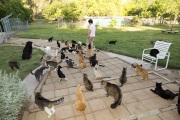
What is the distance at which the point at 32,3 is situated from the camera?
158ft

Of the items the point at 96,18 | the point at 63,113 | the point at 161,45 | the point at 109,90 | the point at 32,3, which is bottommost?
the point at 63,113

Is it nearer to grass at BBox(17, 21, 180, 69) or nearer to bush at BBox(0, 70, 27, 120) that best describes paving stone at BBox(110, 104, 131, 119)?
bush at BBox(0, 70, 27, 120)

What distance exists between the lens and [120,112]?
149 inches

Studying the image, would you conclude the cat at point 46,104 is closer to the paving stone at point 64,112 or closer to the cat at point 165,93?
the paving stone at point 64,112

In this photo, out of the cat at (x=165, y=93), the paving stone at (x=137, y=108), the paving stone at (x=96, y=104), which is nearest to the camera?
the paving stone at (x=137, y=108)

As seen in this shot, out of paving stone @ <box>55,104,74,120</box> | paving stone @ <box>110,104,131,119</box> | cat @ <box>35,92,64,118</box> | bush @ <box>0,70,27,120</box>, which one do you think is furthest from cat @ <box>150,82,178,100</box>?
bush @ <box>0,70,27,120</box>

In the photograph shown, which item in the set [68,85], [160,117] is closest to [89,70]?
[68,85]

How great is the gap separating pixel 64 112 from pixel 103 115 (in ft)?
3.06

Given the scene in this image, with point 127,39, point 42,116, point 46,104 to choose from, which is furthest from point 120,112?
point 127,39

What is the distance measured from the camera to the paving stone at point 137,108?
150 inches

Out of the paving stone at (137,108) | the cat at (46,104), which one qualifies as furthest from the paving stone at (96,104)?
the cat at (46,104)

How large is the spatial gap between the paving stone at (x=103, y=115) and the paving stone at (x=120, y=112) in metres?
0.10

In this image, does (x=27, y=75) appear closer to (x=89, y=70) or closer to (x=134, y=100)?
(x=89, y=70)

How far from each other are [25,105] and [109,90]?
7.16ft
